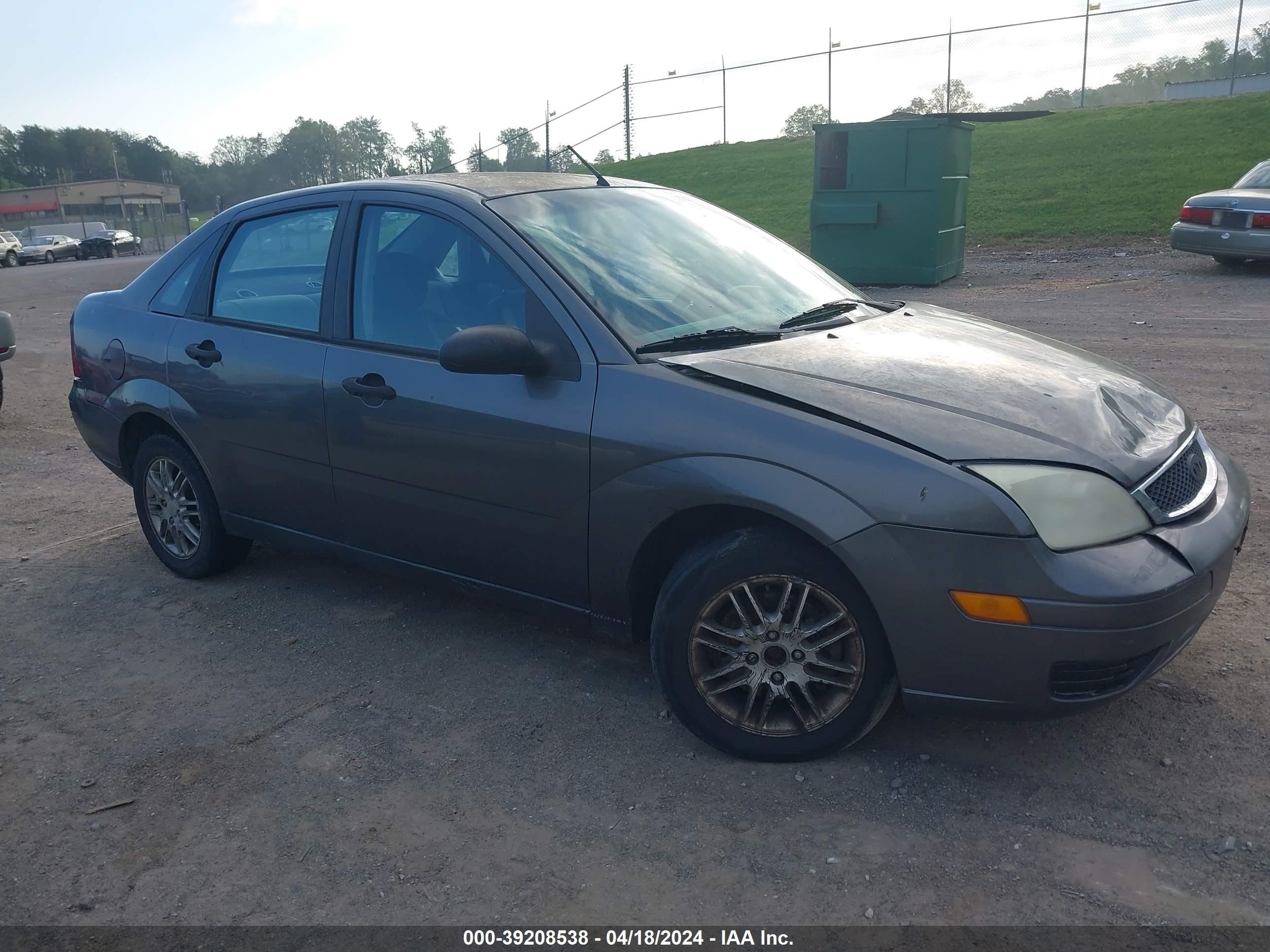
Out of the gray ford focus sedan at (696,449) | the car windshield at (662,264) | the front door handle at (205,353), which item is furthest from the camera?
the front door handle at (205,353)

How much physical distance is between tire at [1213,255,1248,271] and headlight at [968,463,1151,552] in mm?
11950

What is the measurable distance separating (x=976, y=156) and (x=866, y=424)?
25.2 metres

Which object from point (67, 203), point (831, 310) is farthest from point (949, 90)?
point (67, 203)

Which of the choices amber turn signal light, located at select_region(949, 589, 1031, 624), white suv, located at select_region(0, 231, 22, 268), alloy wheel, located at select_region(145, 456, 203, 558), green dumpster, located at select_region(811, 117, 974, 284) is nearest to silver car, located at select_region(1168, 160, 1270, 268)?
green dumpster, located at select_region(811, 117, 974, 284)

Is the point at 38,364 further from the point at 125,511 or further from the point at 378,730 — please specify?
the point at 378,730

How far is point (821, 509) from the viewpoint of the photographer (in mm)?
2852

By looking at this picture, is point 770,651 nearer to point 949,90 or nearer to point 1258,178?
point 1258,178

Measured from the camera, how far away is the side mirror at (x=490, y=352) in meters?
3.30

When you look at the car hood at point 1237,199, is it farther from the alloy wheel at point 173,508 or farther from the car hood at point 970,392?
the alloy wheel at point 173,508

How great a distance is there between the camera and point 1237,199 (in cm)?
1251

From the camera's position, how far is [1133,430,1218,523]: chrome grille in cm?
289

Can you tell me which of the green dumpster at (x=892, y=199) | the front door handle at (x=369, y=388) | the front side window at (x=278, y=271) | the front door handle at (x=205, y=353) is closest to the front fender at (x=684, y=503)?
the front door handle at (x=369, y=388)

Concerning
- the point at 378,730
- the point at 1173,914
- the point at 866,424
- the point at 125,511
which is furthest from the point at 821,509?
the point at 125,511

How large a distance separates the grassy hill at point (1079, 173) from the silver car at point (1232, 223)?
4011 mm
